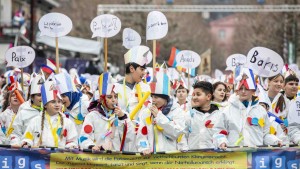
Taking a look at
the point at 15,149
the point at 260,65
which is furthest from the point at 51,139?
the point at 260,65

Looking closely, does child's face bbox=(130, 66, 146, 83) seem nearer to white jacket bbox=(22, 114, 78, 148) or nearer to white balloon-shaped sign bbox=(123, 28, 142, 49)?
white jacket bbox=(22, 114, 78, 148)

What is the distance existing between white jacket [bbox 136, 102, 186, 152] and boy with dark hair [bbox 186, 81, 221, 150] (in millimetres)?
449

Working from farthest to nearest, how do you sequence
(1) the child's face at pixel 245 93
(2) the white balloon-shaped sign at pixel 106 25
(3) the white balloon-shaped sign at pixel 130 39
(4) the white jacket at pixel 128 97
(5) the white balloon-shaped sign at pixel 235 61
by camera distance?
(5) the white balloon-shaped sign at pixel 235 61
(3) the white balloon-shaped sign at pixel 130 39
(2) the white balloon-shaped sign at pixel 106 25
(4) the white jacket at pixel 128 97
(1) the child's face at pixel 245 93

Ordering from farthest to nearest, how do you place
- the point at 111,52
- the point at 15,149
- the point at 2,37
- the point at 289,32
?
the point at 111,52 → the point at 289,32 → the point at 2,37 → the point at 15,149

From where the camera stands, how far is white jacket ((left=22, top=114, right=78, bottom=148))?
11.1 m

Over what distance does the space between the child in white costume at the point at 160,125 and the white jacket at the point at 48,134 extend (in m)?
0.82

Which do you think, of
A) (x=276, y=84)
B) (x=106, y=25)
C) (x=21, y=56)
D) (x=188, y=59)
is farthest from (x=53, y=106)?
(x=188, y=59)

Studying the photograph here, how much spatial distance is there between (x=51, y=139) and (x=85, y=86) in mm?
4948

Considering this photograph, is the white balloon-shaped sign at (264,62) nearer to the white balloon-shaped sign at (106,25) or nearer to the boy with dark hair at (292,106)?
the boy with dark hair at (292,106)

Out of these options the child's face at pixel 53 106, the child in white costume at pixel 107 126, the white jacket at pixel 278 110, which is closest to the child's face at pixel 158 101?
the child in white costume at pixel 107 126

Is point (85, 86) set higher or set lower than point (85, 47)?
lower

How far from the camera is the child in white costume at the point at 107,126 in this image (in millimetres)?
11055

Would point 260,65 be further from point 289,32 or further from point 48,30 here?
point 289,32

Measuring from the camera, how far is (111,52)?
5731 centimetres
